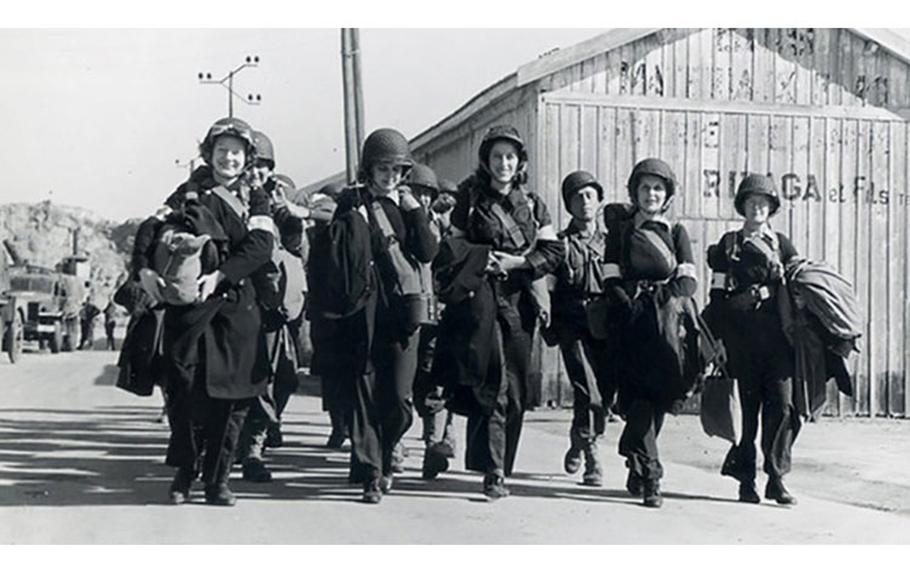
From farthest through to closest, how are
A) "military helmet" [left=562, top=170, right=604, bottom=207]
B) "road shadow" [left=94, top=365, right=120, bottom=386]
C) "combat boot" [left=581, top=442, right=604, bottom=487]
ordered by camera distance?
"road shadow" [left=94, top=365, right=120, bottom=386] → "military helmet" [left=562, top=170, right=604, bottom=207] → "combat boot" [left=581, top=442, right=604, bottom=487]

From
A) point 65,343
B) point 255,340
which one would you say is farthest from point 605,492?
point 65,343

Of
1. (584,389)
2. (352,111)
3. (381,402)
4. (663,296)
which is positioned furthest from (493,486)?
(352,111)

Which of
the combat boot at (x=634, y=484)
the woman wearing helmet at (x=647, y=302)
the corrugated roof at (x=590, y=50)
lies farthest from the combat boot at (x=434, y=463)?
the corrugated roof at (x=590, y=50)

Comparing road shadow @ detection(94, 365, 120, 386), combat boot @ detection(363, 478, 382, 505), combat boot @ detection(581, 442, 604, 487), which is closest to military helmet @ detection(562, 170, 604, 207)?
combat boot @ detection(581, 442, 604, 487)

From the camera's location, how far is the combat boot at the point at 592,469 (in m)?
8.28

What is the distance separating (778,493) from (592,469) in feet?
4.12

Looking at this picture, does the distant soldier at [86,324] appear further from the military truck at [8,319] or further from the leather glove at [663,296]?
the leather glove at [663,296]

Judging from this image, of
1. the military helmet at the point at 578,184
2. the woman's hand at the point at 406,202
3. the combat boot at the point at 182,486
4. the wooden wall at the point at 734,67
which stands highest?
the wooden wall at the point at 734,67

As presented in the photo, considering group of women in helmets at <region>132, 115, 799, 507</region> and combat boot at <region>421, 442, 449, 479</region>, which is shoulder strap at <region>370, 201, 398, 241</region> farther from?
combat boot at <region>421, 442, 449, 479</region>

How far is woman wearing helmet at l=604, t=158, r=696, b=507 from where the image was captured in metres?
7.39

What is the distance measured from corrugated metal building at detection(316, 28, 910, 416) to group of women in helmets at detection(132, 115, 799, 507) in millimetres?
6184

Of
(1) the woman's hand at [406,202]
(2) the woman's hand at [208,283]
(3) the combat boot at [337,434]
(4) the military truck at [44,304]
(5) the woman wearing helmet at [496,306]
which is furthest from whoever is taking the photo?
(4) the military truck at [44,304]

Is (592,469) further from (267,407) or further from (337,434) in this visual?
(337,434)

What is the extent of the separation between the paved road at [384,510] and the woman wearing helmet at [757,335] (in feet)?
0.88
